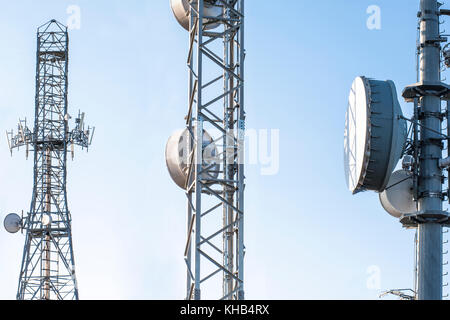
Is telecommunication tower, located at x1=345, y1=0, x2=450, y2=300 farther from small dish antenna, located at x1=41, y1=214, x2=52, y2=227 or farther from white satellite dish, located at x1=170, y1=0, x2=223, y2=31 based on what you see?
small dish antenna, located at x1=41, y1=214, x2=52, y2=227

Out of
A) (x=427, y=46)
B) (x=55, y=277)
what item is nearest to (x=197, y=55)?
(x=427, y=46)

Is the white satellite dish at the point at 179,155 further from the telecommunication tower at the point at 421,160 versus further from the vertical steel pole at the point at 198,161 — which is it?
the telecommunication tower at the point at 421,160

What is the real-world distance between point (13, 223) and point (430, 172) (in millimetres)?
29207

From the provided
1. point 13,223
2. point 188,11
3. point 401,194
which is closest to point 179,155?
point 188,11

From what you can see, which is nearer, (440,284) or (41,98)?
(440,284)

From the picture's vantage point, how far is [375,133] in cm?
2317

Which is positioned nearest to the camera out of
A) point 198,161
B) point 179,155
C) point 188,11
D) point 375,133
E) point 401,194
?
point 198,161

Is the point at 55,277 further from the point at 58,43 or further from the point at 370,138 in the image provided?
the point at 370,138

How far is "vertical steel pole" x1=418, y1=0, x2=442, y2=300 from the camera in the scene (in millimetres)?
25391

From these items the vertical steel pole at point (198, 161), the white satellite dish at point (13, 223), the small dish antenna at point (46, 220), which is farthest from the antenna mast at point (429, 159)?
the white satellite dish at point (13, 223)

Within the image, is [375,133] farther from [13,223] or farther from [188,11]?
[13,223]

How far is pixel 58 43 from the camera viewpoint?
167 ft
